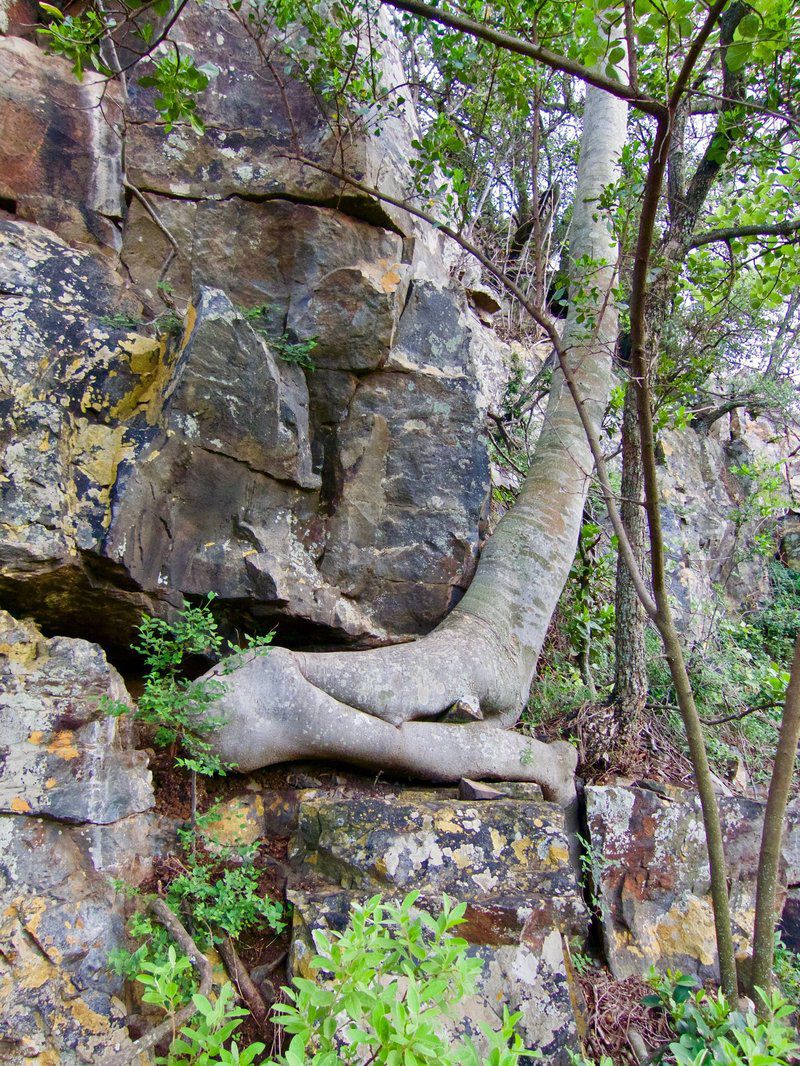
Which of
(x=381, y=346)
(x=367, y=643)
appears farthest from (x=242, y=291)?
(x=367, y=643)

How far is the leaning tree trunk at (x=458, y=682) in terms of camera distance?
2949 millimetres

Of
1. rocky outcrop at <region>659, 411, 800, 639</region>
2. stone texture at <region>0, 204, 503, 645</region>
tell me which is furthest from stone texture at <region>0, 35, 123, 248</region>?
rocky outcrop at <region>659, 411, 800, 639</region>

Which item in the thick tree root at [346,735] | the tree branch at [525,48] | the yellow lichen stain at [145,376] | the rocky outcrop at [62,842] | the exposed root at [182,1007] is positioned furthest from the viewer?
the yellow lichen stain at [145,376]

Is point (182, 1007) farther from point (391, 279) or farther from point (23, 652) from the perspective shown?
point (391, 279)

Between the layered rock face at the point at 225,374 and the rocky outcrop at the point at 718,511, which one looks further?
the rocky outcrop at the point at 718,511

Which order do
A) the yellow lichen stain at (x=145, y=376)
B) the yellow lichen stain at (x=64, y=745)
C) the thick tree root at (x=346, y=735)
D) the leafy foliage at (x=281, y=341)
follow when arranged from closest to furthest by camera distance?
the yellow lichen stain at (x=64, y=745), the thick tree root at (x=346, y=735), the yellow lichen stain at (x=145, y=376), the leafy foliage at (x=281, y=341)

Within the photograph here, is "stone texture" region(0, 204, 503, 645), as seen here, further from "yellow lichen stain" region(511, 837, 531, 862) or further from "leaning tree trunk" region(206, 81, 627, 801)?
"yellow lichen stain" region(511, 837, 531, 862)

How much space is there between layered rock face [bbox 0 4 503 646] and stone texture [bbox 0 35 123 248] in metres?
0.01

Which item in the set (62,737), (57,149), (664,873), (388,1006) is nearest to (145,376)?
(57,149)

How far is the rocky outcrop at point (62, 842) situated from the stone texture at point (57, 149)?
2305mm

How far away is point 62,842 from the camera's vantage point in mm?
2322

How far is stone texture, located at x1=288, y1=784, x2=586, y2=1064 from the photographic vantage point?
7.82 feet

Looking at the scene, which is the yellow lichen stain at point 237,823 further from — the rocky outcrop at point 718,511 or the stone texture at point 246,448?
the rocky outcrop at point 718,511

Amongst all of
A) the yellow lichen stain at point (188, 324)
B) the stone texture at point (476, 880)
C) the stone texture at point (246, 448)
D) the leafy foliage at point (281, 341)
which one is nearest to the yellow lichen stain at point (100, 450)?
the stone texture at point (246, 448)
